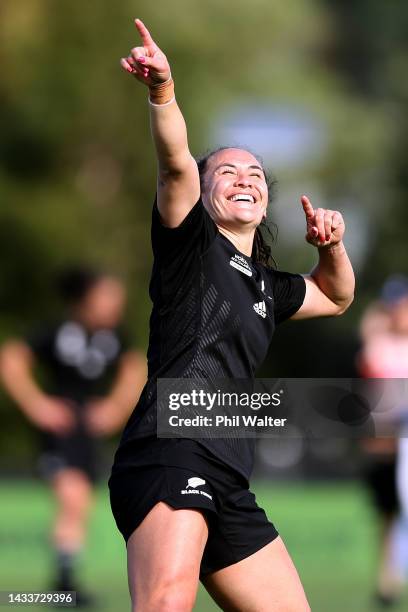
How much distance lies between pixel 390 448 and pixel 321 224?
4455 mm

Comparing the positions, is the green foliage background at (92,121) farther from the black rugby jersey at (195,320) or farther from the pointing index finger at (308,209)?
the black rugby jersey at (195,320)

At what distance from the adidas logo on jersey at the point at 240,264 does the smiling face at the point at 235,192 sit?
132mm

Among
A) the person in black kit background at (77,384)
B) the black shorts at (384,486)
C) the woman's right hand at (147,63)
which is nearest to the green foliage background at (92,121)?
the black shorts at (384,486)

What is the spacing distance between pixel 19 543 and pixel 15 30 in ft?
45.5

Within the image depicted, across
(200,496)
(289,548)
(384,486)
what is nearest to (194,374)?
(200,496)

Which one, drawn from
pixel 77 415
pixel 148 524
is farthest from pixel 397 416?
pixel 148 524

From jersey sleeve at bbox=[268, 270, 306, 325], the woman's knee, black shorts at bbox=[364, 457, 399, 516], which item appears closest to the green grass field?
black shorts at bbox=[364, 457, 399, 516]

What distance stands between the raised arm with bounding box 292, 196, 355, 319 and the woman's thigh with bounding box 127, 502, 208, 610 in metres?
1.17

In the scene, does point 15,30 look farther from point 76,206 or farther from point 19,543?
point 19,543

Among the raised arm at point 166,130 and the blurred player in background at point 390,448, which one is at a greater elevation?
the blurred player in background at point 390,448

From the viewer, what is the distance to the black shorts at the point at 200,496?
4.02 metres

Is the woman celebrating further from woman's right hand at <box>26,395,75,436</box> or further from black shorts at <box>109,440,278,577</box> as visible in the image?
woman's right hand at <box>26,395,75,436</box>

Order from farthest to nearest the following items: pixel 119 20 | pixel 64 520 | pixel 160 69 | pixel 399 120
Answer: pixel 399 120
pixel 119 20
pixel 64 520
pixel 160 69

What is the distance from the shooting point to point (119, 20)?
22.0 m
